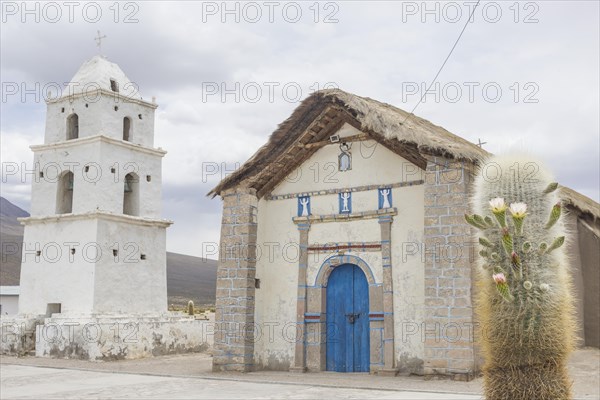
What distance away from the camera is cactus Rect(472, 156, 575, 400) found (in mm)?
4660

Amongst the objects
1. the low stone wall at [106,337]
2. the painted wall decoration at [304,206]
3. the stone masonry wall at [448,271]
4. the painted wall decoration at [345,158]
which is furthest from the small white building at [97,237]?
the stone masonry wall at [448,271]

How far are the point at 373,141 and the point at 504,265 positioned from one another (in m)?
8.96

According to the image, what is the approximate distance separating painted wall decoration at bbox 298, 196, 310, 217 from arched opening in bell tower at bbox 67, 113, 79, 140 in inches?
394

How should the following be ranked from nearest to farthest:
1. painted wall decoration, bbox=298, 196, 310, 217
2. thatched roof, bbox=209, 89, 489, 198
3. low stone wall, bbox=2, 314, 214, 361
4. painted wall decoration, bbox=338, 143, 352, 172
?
thatched roof, bbox=209, 89, 489, 198 → painted wall decoration, bbox=338, 143, 352, 172 → painted wall decoration, bbox=298, 196, 310, 217 → low stone wall, bbox=2, 314, 214, 361

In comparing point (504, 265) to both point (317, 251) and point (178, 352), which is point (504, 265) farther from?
point (178, 352)

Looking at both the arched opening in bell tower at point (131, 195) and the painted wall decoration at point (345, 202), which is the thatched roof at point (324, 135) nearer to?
the painted wall decoration at point (345, 202)

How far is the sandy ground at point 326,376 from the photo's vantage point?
34.9 feet

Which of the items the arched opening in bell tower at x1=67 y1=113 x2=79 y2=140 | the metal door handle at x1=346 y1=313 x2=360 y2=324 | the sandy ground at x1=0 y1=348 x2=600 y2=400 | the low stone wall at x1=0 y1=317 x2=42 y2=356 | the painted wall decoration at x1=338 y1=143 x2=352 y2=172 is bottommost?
the sandy ground at x1=0 y1=348 x2=600 y2=400

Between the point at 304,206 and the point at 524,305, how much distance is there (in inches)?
382

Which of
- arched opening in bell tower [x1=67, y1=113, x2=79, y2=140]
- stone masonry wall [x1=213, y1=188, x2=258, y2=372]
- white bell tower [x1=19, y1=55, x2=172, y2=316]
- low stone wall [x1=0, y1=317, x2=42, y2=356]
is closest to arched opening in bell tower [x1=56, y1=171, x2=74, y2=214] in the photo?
white bell tower [x1=19, y1=55, x2=172, y2=316]

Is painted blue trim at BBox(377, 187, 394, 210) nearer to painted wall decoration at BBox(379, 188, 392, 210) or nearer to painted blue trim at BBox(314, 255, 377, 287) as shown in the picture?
painted wall decoration at BBox(379, 188, 392, 210)

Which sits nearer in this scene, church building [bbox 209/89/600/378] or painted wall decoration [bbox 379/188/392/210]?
church building [bbox 209/89/600/378]

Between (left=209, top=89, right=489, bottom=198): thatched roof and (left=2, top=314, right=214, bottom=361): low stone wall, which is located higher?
(left=209, top=89, right=489, bottom=198): thatched roof

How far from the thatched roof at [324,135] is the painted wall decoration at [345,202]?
127 centimetres
